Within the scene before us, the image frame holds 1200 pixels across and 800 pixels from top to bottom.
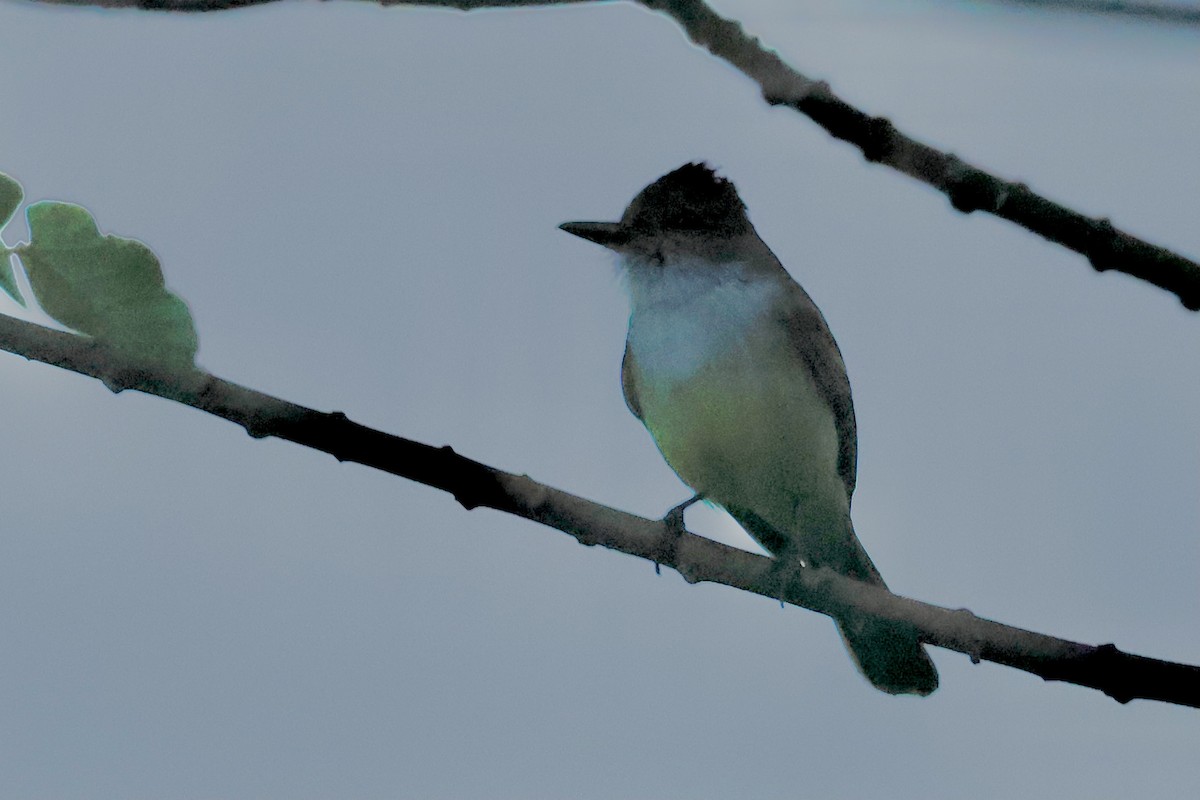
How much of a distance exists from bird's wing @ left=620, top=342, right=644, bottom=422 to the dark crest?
1.53 ft

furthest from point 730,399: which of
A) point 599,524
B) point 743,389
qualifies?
point 599,524

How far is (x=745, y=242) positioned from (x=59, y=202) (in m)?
3.36

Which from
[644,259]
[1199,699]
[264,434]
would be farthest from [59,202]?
[644,259]

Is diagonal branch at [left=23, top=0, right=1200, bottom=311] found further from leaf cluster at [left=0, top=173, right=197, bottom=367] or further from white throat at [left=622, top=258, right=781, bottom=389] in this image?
white throat at [left=622, top=258, right=781, bottom=389]

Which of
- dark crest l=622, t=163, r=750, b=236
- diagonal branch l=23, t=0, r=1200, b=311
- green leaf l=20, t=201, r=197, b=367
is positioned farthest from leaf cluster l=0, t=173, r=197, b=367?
dark crest l=622, t=163, r=750, b=236

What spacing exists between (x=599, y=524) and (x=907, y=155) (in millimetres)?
770

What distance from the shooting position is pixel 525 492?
6.36 feet

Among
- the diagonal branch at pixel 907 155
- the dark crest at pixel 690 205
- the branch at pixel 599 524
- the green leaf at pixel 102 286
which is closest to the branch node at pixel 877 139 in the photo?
the diagonal branch at pixel 907 155

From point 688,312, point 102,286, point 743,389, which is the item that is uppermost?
point 688,312

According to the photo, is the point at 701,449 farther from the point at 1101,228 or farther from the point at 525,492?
the point at 1101,228

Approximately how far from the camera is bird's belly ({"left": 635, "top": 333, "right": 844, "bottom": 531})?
149 inches

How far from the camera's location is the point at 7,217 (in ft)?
5.03

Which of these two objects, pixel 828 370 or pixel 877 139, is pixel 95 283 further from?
pixel 828 370

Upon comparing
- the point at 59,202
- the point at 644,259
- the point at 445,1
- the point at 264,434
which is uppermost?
the point at 644,259
